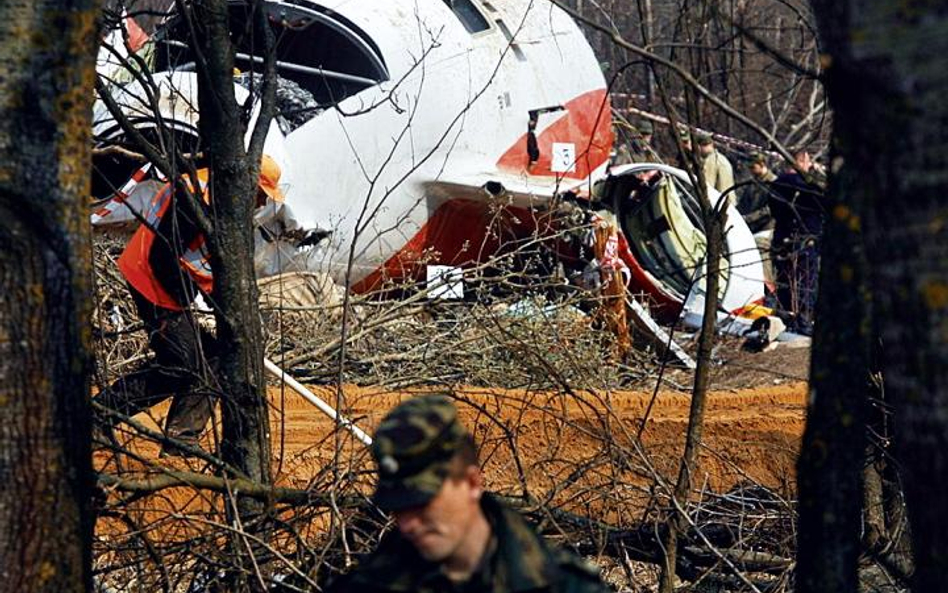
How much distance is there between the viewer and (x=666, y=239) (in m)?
15.8

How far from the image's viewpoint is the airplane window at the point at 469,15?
46.3 ft

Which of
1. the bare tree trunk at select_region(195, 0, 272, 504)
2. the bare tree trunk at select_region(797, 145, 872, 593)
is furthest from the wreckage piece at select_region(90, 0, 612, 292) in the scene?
the bare tree trunk at select_region(797, 145, 872, 593)

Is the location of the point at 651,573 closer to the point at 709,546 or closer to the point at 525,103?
the point at 709,546

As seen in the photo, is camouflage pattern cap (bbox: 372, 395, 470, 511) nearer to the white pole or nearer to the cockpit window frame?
the white pole

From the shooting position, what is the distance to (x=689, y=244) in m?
15.9

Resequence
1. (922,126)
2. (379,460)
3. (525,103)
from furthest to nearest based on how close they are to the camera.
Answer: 1. (525,103)
2. (379,460)
3. (922,126)

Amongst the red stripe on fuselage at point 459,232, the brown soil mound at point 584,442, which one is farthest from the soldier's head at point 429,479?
the red stripe on fuselage at point 459,232

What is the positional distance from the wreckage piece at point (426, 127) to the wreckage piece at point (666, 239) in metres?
0.53

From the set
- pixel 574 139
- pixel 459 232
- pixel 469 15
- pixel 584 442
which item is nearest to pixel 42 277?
pixel 584 442

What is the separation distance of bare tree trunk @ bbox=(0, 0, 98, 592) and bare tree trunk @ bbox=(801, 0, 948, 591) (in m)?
2.10

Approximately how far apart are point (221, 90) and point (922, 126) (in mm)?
4056

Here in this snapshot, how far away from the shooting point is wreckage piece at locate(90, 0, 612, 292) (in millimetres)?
13195

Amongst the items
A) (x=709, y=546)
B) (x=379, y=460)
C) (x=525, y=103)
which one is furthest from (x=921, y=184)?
(x=525, y=103)

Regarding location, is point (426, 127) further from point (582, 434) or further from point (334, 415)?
point (334, 415)
